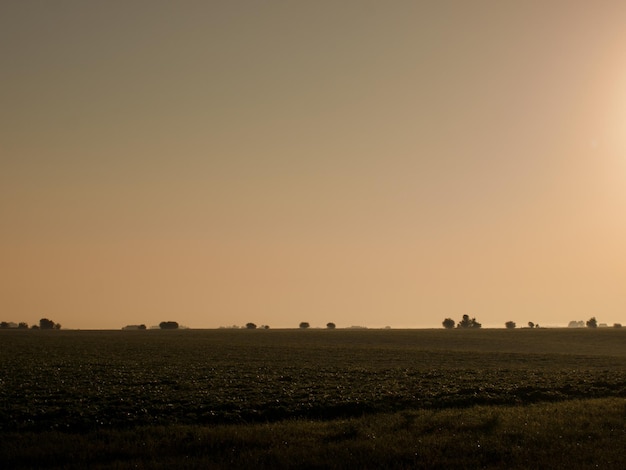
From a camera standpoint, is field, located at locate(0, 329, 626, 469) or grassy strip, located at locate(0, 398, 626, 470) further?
field, located at locate(0, 329, 626, 469)

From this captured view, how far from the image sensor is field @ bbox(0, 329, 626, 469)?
20938mm

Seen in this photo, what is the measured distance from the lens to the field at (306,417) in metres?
20.9

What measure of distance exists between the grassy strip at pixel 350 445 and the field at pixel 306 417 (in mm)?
68

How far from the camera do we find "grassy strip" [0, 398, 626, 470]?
66.3ft

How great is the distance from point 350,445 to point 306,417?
7.59 meters

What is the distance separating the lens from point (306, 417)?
29.6 meters

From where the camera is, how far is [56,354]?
219 feet

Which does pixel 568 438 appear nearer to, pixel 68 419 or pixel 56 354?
pixel 68 419

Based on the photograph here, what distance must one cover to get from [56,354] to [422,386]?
150ft

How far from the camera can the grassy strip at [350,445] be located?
66.3 ft

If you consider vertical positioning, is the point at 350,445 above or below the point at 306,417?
above

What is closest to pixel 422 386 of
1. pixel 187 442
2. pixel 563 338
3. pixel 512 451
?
pixel 512 451

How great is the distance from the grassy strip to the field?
0.07 metres

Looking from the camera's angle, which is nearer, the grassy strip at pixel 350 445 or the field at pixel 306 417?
the grassy strip at pixel 350 445
